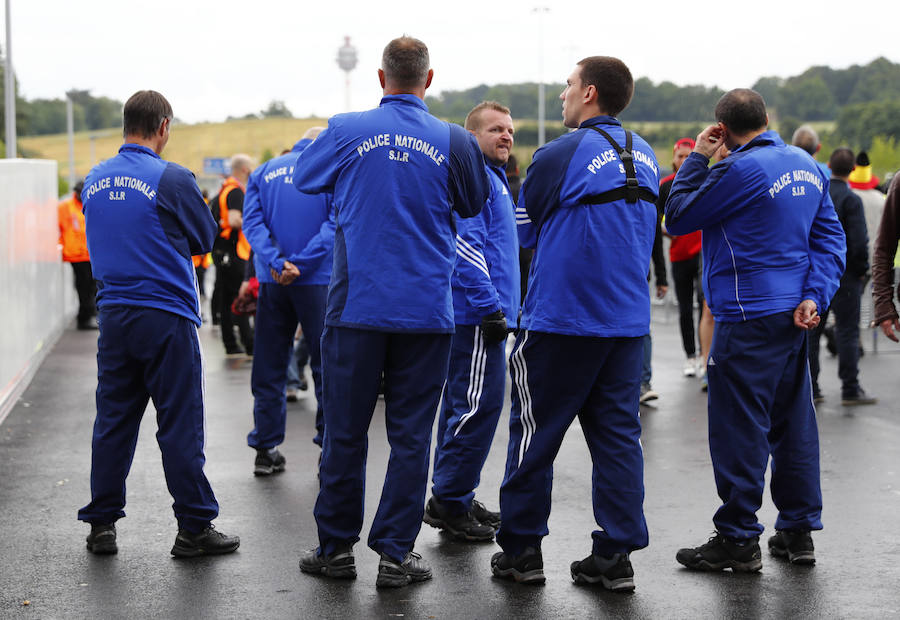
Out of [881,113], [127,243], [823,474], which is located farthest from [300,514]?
[881,113]

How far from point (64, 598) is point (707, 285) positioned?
119 inches

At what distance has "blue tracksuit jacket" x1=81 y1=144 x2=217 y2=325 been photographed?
5.14 m

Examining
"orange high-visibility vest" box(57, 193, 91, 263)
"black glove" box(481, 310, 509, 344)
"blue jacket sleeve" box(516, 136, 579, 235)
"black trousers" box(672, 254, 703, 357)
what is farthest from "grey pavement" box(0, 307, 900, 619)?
"orange high-visibility vest" box(57, 193, 91, 263)

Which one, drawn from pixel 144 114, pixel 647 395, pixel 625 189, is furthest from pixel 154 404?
pixel 647 395

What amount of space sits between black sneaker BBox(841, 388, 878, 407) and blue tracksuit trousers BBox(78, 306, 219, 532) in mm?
6086

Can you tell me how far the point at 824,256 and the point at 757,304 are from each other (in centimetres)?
41

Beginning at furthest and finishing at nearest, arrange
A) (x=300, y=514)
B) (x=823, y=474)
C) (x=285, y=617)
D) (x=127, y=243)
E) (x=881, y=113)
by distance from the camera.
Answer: (x=881, y=113) < (x=823, y=474) < (x=300, y=514) < (x=127, y=243) < (x=285, y=617)

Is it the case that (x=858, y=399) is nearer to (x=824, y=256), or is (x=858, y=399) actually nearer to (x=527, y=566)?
(x=824, y=256)

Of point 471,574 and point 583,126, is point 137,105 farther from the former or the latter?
point 471,574

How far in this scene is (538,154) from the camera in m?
4.74

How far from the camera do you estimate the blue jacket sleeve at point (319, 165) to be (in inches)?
186

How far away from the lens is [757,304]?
4.94 meters

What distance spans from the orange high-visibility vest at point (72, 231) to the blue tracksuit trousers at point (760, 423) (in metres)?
12.6

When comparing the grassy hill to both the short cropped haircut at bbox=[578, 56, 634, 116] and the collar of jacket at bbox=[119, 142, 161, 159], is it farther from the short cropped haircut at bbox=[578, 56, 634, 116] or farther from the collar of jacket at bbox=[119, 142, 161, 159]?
the short cropped haircut at bbox=[578, 56, 634, 116]
